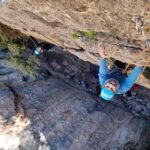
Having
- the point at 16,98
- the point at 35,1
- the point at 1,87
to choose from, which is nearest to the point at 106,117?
the point at 16,98

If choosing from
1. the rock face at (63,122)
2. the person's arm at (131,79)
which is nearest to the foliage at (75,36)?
the person's arm at (131,79)

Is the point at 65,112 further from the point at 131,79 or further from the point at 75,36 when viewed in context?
the point at 75,36

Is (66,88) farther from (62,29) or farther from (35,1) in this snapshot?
(35,1)

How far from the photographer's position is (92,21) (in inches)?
250

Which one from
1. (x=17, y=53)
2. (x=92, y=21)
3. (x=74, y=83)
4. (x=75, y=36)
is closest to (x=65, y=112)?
(x=74, y=83)

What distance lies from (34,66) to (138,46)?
7209mm

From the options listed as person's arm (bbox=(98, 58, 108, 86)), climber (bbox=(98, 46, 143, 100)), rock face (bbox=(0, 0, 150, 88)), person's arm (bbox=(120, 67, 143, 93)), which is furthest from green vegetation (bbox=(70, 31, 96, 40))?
person's arm (bbox=(120, 67, 143, 93))

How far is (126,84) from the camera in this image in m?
8.45

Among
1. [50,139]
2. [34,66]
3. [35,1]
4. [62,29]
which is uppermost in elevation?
[35,1]

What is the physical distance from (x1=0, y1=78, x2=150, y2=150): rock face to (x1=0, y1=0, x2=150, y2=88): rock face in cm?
320

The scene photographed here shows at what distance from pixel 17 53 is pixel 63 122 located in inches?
158

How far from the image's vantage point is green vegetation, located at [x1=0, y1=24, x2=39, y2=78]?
12469 mm

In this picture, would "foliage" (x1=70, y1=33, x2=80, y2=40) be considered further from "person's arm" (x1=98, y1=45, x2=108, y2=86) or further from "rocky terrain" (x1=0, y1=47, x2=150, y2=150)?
"rocky terrain" (x1=0, y1=47, x2=150, y2=150)

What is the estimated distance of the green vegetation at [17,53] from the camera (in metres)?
12.5
